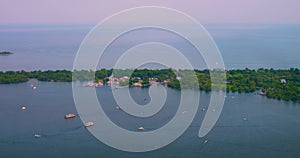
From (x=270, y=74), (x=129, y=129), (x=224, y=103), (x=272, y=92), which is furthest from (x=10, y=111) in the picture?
(x=270, y=74)

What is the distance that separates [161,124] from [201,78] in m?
3.47

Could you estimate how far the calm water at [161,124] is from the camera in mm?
4809

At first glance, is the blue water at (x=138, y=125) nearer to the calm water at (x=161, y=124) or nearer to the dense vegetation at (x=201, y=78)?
the calm water at (x=161, y=124)

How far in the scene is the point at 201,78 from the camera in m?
8.96

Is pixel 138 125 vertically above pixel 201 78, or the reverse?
pixel 201 78

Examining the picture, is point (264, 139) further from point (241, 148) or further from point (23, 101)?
point (23, 101)

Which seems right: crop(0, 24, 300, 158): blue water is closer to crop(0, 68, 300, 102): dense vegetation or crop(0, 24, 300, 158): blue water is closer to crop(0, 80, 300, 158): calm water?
crop(0, 80, 300, 158): calm water

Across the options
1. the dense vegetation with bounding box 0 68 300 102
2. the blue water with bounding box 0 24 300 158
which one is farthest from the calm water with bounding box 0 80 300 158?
the dense vegetation with bounding box 0 68 300 102

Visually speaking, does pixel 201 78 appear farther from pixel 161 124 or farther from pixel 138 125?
pixel 138 125

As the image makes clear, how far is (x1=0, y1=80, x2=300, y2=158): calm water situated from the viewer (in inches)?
189

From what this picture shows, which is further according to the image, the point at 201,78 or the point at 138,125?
the point at 201,78

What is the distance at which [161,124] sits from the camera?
18.8 feet

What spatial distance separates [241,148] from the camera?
16.1 ft

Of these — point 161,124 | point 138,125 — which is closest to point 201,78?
point 161,124
